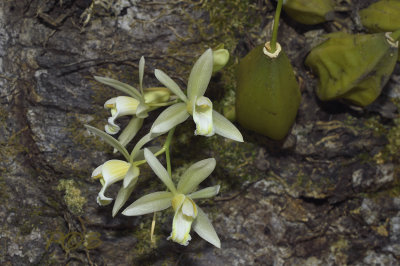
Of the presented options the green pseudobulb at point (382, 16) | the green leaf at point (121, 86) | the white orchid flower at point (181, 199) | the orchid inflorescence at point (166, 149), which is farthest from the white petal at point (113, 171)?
the green pseudobulb at point (382, 16)

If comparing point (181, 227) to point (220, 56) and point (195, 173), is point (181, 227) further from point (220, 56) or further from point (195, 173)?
point (220, 56)

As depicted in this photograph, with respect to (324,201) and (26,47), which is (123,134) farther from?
(324,201)

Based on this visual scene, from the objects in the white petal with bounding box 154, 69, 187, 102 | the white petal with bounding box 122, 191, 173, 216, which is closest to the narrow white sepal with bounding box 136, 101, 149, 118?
the white petal with bounding box 154, 69, 187, 102

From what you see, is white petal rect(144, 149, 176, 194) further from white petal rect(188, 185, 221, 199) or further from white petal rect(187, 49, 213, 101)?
white petal rect(187, 49, 213, 101)

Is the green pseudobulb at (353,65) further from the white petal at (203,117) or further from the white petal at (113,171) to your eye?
the white petal at (113,171)

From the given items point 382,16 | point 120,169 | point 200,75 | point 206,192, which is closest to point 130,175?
point 120,169

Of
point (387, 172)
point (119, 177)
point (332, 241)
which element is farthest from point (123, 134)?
point (387, 172)
